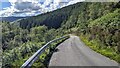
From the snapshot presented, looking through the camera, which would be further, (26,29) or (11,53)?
(26,29)

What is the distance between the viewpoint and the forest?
1234 centimetres

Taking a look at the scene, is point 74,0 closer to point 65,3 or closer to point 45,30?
point 65,3

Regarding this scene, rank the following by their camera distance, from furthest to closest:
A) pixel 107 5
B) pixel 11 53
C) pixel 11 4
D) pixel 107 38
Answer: pixel 107 5
pixel 107 38
pixel 11 53
pixel 11 4

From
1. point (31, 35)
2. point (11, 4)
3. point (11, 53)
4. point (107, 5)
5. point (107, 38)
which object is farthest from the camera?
point (107, 5)

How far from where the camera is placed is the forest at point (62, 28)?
12344 millimetres

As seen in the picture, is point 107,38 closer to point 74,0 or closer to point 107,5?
point 107,5

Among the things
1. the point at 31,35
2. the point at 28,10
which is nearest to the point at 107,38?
the point at 31,35

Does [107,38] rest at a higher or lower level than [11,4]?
lower

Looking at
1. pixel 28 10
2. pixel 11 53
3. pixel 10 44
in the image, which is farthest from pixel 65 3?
pixel 10 44

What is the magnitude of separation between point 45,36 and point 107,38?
2.67 metres

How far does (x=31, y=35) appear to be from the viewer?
12.7 meters

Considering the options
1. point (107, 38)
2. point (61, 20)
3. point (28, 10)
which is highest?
point (28, 10)

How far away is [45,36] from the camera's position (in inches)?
527

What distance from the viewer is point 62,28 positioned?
13.9 m
